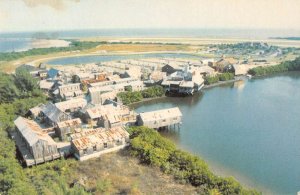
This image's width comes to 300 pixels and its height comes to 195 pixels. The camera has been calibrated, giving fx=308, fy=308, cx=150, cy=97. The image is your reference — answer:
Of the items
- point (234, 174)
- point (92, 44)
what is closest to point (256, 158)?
point (234, 174)

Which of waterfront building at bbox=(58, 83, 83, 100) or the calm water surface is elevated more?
waterfront building at bbox=(58, 83, 83, 100)

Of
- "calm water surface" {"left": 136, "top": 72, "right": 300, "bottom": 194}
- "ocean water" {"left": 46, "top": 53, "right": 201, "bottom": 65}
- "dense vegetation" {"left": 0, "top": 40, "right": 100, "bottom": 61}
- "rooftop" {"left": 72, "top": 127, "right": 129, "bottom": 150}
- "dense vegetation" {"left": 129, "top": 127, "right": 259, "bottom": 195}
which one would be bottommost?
"calm water surface" {"left": 136, "top": 72, "right": 300, "bottom": 194}

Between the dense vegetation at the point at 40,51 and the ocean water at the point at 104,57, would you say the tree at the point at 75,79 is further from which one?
the dense vegetation at the point at 40,51

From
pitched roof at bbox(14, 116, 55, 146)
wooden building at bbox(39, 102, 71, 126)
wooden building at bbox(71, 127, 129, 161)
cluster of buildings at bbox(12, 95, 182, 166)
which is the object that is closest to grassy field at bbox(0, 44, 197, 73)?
wooden building at bbox(39, 102, 71, 126)

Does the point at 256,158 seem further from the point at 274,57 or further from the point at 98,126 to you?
the point at 274,57

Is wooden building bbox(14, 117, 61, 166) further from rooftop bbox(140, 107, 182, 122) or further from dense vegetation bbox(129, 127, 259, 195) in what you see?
rooftop bbox(140, 107, 182, 122)

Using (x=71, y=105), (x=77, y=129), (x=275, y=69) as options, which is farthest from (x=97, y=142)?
(x=275, y=69)

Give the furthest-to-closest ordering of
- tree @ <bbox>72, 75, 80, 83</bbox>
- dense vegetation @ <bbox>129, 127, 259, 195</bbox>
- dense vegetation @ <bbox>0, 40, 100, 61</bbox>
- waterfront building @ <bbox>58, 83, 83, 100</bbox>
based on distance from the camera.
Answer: dense vegetation @ <bbox>0, 40, 100, 61</bbox>, tree @ <bbox>72, 75, 80, 83</bbox>, waterfront building @ <bbox>58, 83, 83, 100</bbox>, dense vegetation @ <bbox>129, 127, 259, 195</bbox>
